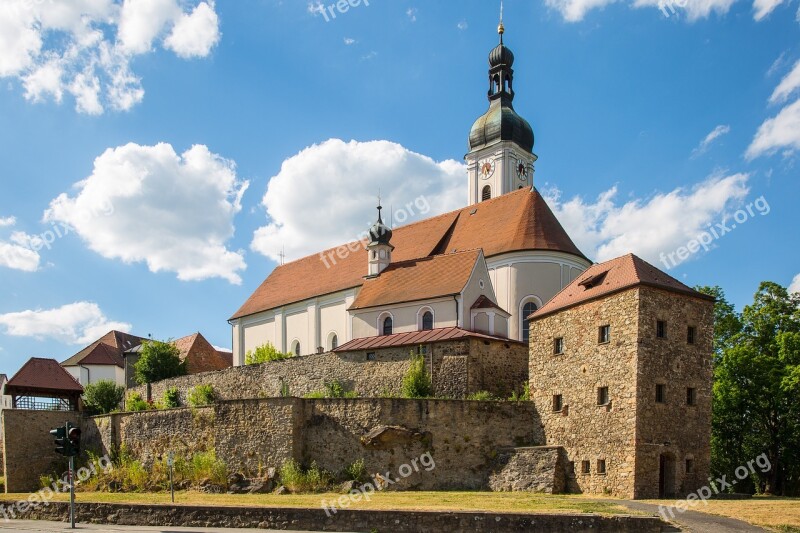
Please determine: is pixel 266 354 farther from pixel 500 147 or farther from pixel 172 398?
pixel 500 147

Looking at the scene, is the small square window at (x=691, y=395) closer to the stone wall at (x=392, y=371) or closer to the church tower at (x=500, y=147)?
the stone wall at (x=392, y=371)

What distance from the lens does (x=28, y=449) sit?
147 ft

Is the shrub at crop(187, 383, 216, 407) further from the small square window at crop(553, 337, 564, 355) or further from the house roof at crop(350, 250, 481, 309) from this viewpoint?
the small square window at crop(553, 337, 564, 355)

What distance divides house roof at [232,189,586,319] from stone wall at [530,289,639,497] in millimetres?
14169

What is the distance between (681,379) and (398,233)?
28861 mm

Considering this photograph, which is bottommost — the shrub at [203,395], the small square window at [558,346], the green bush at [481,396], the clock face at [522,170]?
the shrub at [203,395]

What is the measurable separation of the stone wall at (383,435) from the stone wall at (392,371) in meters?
4.48

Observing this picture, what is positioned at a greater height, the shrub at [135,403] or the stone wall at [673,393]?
the stone wall at [673,393]

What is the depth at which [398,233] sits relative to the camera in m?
56.8

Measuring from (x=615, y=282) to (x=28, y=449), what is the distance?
33564 mm

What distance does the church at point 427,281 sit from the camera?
146 feet

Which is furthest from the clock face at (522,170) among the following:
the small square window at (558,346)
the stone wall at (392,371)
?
the small square window at (558,346)

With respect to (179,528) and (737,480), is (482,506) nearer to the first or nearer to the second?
(179,528)

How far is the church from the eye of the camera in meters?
44.6
